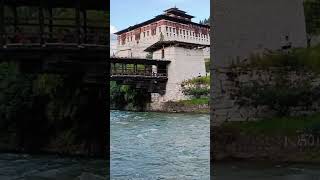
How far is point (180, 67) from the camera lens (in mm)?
6664

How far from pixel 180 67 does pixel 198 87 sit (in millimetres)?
450

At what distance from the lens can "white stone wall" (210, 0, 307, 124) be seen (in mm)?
5688

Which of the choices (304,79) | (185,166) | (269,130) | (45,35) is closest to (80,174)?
(185,166)

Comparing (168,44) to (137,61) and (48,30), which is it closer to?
(137,61)

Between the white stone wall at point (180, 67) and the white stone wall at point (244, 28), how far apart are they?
29.0 inches

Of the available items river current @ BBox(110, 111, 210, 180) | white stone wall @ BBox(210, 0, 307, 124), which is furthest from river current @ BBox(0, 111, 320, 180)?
white stone wall @ BBox(210, 0, 307, 124)

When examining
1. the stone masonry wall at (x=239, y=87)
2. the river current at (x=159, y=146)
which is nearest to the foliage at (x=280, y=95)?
the stone masonry wall at (x=239, y=87)

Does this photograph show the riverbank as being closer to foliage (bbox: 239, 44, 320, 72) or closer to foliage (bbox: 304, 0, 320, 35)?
foliage (bbox: 239, 44, 320, 72)

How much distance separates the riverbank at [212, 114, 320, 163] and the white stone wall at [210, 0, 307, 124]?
210 millimetres

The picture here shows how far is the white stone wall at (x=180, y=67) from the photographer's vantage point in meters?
6.45

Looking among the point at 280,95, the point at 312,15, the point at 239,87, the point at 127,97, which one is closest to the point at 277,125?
the point at 280,95

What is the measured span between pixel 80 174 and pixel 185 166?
4.30 feet

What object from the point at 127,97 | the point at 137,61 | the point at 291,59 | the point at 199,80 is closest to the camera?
the point at 291,59

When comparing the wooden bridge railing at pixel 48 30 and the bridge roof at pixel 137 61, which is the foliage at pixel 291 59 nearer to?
the bridge roof at pixel 137 61
